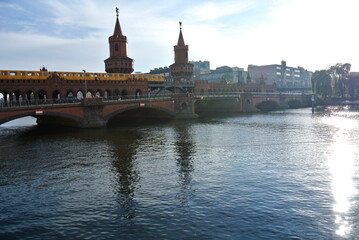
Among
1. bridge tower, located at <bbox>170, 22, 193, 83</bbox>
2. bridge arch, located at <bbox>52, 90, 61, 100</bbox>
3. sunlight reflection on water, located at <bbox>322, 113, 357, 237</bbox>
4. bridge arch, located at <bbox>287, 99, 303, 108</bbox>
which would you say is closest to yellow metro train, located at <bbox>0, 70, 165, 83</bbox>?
bridge arch, located at <bbox>52, 90, 61, 100</bbox>

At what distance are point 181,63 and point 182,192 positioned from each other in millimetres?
93887

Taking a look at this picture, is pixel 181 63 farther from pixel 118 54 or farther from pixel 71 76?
pixel 71 76

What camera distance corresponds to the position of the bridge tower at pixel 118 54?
90.7m

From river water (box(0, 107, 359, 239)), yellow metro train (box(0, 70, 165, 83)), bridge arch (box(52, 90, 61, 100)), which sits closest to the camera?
river water (box(0, 107, 359, 239))

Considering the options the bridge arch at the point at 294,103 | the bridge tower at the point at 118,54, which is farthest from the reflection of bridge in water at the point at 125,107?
the bridge tower at the point at 118,54

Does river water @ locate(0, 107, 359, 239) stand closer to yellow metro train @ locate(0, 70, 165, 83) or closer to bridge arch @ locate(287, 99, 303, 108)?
yellow metro train @ locate(0, 70, 165, 83)

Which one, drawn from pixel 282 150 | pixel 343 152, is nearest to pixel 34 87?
pixel 282 150

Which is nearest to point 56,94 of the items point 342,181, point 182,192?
point 182,192

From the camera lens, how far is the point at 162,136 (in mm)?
52281

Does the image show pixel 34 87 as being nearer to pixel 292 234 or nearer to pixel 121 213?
pixel 121 213

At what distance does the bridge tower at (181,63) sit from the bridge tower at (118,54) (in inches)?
1014

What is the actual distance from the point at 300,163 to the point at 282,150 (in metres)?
6.85

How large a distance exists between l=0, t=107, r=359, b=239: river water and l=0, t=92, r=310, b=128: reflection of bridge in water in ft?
49.8

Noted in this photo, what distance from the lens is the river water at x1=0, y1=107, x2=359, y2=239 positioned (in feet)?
56.7
